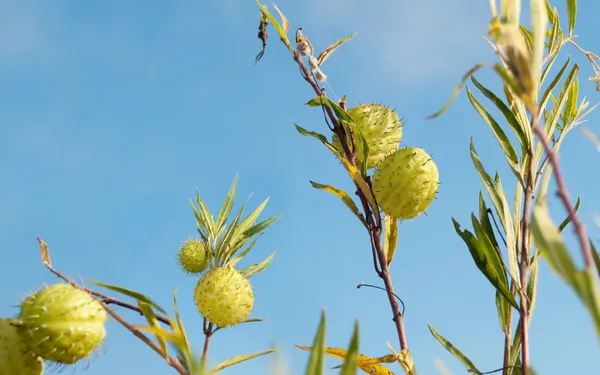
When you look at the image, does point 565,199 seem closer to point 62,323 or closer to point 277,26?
point 62,323

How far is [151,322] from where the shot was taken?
1.10 meters

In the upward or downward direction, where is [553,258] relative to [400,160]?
downward

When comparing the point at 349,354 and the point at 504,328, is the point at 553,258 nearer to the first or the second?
the point at 349,354

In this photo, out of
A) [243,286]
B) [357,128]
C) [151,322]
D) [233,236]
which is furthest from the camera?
[233,236]

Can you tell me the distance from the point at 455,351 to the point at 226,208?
133 cm

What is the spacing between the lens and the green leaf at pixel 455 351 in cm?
150

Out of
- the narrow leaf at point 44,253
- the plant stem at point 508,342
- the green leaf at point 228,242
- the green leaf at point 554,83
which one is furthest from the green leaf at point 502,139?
the narrow leaf at point 44,253

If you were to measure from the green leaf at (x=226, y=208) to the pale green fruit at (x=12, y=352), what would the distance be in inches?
53.9

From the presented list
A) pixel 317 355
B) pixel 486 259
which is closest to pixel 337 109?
pixel 486 259

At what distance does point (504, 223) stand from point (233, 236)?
1113 millimetres

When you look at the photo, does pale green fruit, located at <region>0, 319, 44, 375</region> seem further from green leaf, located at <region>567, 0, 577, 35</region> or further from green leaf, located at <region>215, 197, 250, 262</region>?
green leaf, located at <region>567, 0, 577, 35</region>

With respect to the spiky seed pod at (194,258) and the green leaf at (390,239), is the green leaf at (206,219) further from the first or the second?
the green leaf at (390,239)

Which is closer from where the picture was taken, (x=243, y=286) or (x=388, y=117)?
(x=388, y=117)

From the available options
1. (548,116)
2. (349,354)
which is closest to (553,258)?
(349,354)
